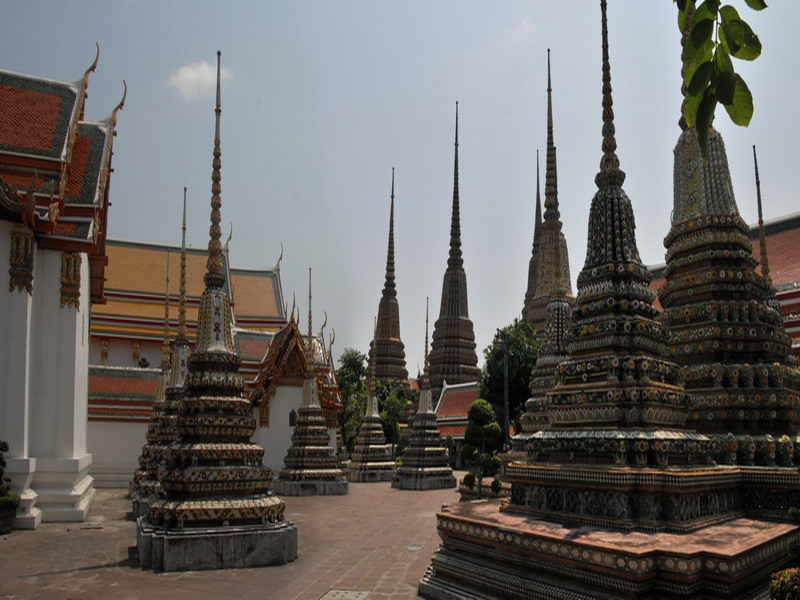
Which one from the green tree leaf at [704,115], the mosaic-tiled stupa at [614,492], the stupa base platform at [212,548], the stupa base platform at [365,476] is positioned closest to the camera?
the green tree leaf at [704,115]

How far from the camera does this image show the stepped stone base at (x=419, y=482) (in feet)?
68.5

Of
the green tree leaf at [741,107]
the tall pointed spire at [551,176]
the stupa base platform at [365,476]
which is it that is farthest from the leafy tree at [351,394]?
the green tree leaf at [741,107]

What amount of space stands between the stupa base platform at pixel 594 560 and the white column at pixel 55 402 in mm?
9133

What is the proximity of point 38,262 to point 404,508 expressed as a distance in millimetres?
9285

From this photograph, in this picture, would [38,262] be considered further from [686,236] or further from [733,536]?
[733,536]

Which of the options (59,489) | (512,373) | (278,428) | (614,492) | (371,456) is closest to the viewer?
(614,492)

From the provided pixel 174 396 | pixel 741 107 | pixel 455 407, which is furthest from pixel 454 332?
pixel 741 107

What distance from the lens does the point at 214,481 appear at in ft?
27.6

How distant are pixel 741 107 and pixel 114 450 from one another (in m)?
A: 23.4

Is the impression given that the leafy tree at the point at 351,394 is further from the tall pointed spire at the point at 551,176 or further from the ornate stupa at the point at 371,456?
the tall pointed spire at the point at 551,176

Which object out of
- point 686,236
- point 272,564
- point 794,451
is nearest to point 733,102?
point 794,451

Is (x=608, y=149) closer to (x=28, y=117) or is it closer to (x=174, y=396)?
(x=174, y=396)

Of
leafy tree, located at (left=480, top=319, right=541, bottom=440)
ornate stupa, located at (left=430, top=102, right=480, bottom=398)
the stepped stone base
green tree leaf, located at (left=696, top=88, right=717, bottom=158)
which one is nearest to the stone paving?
green tree leaf, located at (left=696, top=88, right=717, bottom=158)

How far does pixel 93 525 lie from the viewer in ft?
39.1
